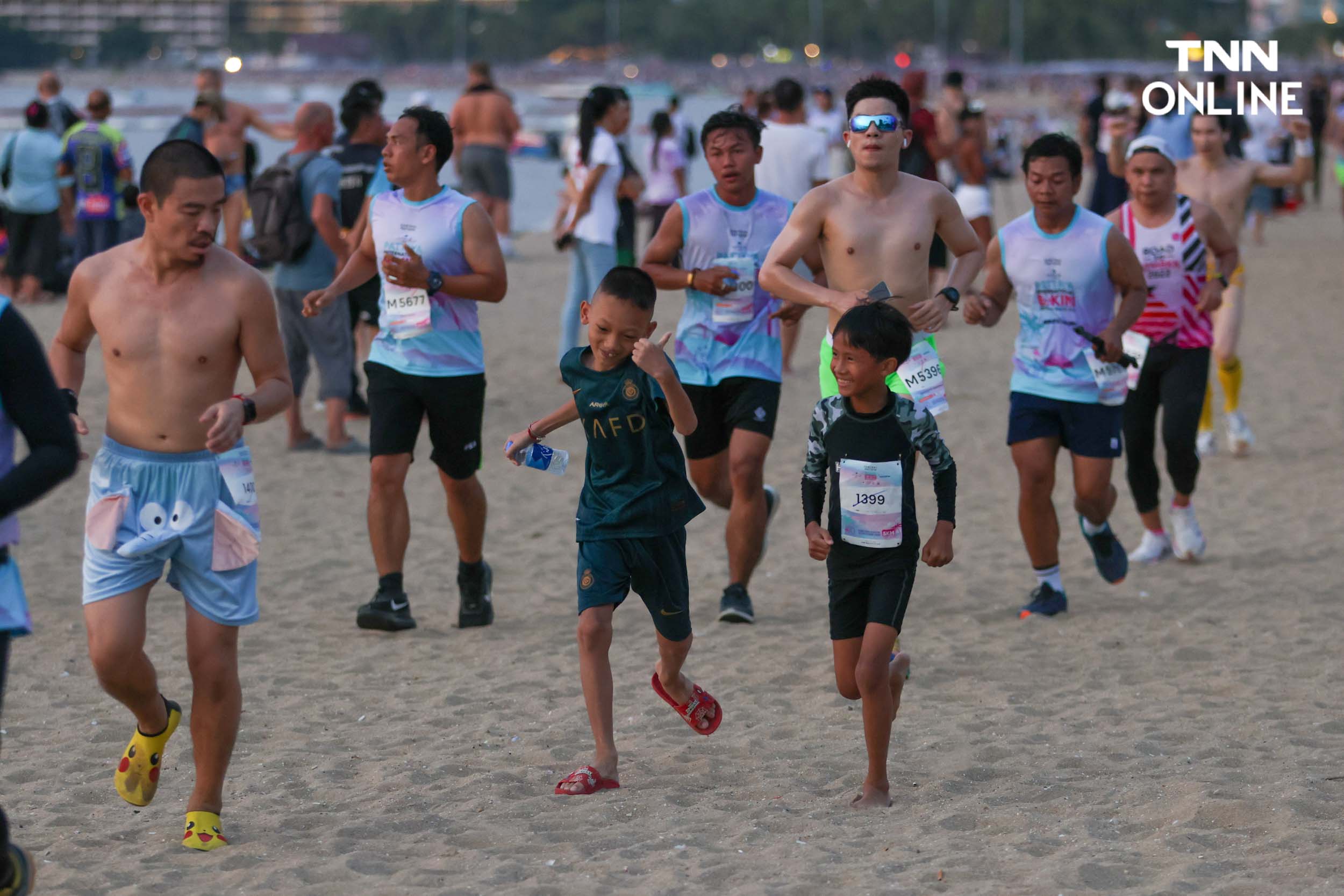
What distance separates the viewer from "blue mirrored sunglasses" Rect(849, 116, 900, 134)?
592cm

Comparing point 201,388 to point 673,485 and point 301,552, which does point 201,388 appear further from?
point 301,552

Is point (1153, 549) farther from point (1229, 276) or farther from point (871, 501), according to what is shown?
point (871, 501)

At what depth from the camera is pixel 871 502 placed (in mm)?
4797

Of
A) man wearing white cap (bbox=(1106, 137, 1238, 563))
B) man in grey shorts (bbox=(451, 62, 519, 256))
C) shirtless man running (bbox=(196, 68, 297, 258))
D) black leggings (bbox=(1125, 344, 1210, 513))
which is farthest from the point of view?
man in grey shorts (bbox=(451, 62, 519, 256))

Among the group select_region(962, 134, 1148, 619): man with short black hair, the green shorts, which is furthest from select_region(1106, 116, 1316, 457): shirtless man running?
the green shorts

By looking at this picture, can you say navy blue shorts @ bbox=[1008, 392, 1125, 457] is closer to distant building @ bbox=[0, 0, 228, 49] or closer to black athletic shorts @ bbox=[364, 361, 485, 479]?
black athletic shorts @ bbox=[364, 361, 485, 479]

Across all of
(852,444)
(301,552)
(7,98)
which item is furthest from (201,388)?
(7,98)

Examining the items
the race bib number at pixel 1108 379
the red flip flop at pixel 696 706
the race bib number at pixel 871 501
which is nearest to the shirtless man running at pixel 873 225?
the race bib number at pixel 1108 379

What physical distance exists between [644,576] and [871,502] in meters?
0.76

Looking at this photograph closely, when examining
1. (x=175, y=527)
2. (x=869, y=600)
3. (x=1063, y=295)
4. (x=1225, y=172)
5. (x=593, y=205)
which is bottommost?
(x=869, y=600)

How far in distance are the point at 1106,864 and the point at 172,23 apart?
208978mm

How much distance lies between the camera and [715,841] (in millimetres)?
4688

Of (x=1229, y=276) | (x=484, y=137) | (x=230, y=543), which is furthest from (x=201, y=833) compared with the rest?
(x=484, y=137)

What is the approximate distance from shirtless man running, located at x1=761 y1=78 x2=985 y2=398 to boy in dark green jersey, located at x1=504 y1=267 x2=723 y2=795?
103 cm
